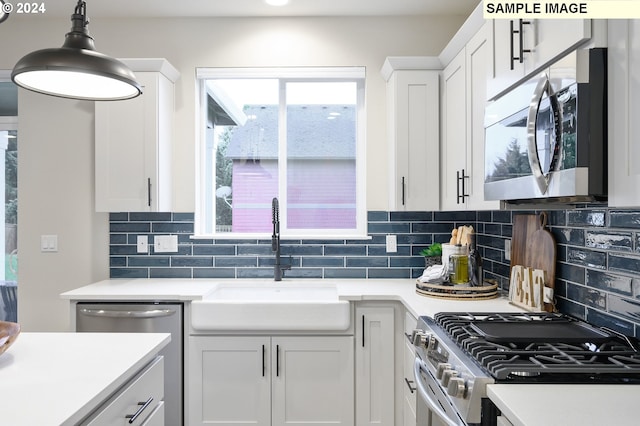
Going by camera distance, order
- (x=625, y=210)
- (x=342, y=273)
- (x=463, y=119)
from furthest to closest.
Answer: (x=342, y=273) → (x=463, y=119) → (x=625, y=210)

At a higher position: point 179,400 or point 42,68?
point 42,68

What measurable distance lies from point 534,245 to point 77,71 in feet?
6.56

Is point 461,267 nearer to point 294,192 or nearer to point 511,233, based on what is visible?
point 511,233

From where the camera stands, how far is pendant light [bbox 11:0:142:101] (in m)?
1.36

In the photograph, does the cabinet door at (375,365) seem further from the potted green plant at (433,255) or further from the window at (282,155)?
the window at (282,155)

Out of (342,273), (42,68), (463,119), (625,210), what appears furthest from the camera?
(342,273)

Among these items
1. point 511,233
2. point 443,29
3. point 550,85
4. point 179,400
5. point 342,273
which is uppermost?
point 443,29

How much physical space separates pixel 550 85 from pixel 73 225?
2970mm

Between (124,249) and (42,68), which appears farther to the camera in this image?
(124,249)

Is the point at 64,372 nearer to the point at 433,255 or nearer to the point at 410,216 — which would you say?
the point at 433,255

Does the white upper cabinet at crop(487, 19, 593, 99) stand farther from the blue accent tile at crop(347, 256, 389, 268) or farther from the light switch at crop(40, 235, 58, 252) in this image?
the light switch at crop(40, 235, 58, 252)

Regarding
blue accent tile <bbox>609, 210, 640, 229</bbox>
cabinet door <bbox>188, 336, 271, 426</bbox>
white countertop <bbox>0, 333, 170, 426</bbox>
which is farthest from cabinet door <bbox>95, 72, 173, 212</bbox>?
blue accent tile <bbox>609, 210, 640, 229</bbox>

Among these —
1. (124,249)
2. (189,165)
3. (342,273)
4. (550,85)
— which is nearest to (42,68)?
(550,85)

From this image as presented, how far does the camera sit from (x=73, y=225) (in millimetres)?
3074
